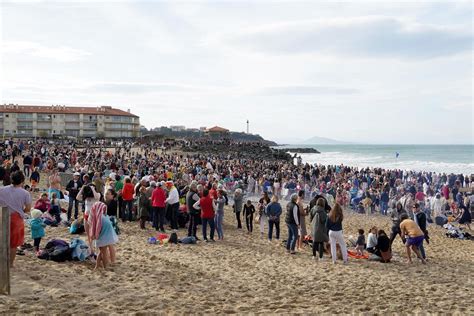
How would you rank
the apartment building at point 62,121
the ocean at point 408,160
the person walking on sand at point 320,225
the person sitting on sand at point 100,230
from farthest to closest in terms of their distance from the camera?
the apartment building at point 62,121, the ocean at point 408,160, the person walking on sand at point 320,225, the person sitting on sand at point 100,230

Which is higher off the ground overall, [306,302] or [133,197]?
[133,197]

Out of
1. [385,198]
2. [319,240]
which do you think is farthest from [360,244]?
[385,198]

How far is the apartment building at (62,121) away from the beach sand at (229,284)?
70.4 m

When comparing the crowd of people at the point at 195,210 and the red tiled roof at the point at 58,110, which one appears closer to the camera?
the crowd of people at the point at 195,210

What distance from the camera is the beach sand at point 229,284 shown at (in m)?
5.98

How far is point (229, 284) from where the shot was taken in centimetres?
732

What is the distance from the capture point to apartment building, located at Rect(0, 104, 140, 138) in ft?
245

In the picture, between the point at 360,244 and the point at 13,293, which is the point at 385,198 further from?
the point at 13,293

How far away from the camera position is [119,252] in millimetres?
9047

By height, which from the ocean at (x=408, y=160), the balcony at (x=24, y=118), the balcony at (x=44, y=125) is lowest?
the ocean at (x=408, y=160)

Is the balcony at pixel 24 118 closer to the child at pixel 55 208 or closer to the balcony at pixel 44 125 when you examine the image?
the balcony at pixel 44 125

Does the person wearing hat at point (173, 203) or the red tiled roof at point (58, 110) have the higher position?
A: the red tiled roof at point (58, 110)

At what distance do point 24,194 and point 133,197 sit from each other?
639 cm

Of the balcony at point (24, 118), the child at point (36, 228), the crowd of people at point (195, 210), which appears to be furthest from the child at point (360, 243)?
the balcony at point (24, 118)
